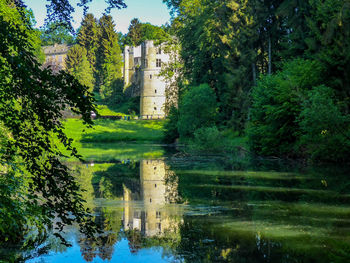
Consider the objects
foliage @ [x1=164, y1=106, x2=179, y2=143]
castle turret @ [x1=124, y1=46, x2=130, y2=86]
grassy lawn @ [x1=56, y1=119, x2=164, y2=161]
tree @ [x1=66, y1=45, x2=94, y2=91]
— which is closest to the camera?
foliage @ [x1=164, y1=106, x2=179, y2=143]

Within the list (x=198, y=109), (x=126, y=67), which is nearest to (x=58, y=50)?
(x=126, y=67)

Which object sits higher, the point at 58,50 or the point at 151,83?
the point at 58,50

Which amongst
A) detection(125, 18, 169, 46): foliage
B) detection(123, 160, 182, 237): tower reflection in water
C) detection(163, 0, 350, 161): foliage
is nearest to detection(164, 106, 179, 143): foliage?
detection(163, 0, 350, 161): foliage

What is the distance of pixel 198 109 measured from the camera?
1416 inches

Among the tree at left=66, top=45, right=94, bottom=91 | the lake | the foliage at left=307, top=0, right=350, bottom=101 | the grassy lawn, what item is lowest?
the lake

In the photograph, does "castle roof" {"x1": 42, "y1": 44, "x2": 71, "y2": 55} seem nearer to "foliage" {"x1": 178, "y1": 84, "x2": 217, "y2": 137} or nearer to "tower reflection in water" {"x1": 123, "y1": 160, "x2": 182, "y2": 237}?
"foliage" {"x1": 178, "y1": 84, "x2": 217, "y2": 137}

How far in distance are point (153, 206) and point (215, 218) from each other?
2.26m

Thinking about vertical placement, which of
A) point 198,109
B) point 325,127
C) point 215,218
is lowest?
point 215,218

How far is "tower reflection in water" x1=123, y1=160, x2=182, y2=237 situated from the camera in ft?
30.9

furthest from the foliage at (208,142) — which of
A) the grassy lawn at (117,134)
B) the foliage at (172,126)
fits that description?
the grassy lawn at (117,134)

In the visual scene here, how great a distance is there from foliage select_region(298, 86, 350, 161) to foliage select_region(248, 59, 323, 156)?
53.7 inches

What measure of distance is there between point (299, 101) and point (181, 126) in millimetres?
15978

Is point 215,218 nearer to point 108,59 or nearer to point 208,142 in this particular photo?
point 208,142

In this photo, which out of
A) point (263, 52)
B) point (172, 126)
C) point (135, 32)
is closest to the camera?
point (263, 52)
